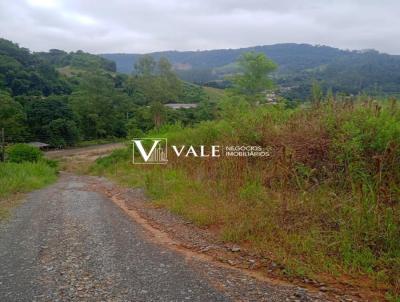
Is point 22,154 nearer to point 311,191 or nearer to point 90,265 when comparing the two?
point 90,265

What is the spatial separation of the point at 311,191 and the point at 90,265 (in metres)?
3.39

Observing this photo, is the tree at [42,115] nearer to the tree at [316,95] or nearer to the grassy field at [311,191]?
the grassy field at [311,191]

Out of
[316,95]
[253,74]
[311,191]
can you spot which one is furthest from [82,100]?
[311,191]

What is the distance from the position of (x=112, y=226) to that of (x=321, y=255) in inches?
128

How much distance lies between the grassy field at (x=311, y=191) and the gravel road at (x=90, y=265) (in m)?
1.02

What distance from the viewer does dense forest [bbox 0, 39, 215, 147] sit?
147ft

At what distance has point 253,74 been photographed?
120 ft

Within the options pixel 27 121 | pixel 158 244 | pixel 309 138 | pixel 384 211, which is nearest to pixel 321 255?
pixel 384 211

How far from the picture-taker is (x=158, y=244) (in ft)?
16.9

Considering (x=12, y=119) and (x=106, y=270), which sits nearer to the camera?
(x=106, y=270)

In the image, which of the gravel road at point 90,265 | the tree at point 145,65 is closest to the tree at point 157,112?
the tree at point 145,65

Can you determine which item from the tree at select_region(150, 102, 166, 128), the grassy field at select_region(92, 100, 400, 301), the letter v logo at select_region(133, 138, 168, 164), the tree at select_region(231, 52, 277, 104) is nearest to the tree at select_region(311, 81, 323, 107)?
the grassy field at select_region(92, 100, 400, 301)

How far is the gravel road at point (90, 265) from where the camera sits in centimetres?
365

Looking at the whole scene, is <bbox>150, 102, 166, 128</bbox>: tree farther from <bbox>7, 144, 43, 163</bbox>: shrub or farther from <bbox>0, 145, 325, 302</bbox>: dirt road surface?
<bbox>0, 145, 325, 302</bbox>: dirt road surface
